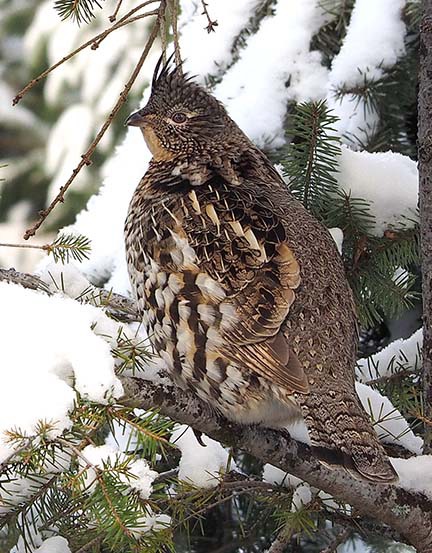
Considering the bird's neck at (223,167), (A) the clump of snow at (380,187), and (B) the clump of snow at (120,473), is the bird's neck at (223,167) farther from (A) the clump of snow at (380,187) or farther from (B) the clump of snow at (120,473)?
(B) the clump of snow at (120,473)

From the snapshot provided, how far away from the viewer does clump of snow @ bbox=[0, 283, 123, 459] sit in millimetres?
1853

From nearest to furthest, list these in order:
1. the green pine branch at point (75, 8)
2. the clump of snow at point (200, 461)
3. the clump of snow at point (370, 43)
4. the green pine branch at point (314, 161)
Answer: the clump of snow at point (200, 461) → the green pine branch at point (75, 8) → the green pine branch at point (314, 161) → the clump of snow at point (370, 43)

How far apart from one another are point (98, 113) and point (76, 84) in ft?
1.35

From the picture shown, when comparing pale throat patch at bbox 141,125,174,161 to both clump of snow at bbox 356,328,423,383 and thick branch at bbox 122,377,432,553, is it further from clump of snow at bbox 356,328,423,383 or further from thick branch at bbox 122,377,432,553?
thick branch at bbox 122,377,432,553

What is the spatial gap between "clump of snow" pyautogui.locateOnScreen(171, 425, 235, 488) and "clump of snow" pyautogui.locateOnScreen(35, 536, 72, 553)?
14.0 inches

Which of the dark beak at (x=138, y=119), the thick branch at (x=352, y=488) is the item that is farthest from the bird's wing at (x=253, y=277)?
the dark beak at (x=138, y=119)

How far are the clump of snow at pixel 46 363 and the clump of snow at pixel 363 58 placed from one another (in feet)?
6.18

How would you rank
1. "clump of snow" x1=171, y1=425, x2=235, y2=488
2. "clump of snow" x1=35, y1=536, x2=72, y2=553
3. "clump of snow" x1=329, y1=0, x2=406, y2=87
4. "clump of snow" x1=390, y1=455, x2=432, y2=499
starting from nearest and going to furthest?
"clump of snow" x1=35, y1=536, x2=72, y2=553 → "clump of snow" x1=390, y1=455, x2=432, y2=499 → "clump of snow" x1=171, y1=425, x2=235, y2=488 → "clump of snow" x1=329, y1=0, x2=406, y2=87

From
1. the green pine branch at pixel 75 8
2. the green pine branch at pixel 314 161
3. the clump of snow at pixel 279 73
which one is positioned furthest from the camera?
the clump of snow at pixel 279 73

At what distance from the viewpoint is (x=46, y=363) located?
75.3 inches

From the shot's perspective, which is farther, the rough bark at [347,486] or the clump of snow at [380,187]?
the clump of snow at [380,187]

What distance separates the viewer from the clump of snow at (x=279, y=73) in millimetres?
3701

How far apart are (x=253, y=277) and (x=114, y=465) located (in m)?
0.86

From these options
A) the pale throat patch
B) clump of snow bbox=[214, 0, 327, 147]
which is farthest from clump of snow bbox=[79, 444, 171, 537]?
clump of snow bbox=[214, 0, 327, 147]
